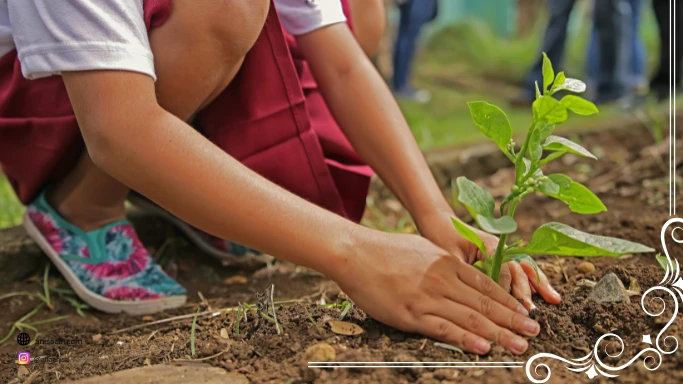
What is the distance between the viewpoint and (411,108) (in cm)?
429

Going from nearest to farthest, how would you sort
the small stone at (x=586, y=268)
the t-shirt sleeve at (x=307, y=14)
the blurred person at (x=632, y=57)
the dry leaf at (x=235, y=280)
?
the small stone at (x=586, y=268) < the t-shirt sleeve at (x=307, y=14) < the dry leaf at (x=235, y=280) < the blurred person at (x=632, y=57)

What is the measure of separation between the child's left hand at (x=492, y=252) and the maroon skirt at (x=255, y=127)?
384 millimetres

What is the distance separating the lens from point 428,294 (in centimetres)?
113

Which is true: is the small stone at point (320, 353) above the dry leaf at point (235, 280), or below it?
above

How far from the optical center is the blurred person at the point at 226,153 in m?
1.14

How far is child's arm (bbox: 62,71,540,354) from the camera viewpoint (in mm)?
1135

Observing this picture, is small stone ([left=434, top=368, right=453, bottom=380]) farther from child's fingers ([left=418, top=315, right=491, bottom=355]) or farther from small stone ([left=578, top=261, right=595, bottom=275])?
small stone ([left=578, top=261, right=595, bottom=275])

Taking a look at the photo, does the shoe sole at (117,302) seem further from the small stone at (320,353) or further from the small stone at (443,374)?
the small stone at (443,374)

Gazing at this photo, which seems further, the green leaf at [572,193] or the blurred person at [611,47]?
the blurred person at [611,47]

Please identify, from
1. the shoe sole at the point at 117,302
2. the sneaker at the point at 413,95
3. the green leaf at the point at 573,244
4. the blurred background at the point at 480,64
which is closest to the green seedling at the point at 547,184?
the green leaf at the point at 573,244

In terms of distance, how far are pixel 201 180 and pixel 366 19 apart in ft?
3.12

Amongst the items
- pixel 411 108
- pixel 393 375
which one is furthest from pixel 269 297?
pixel 411 108

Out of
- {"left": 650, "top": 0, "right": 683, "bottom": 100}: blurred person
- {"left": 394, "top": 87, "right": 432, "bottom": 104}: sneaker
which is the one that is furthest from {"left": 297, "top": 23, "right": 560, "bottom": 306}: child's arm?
{"left": 394, "top": 87, "right": 432, "bottom": 104}: sneaker

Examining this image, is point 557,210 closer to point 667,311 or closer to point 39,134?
point 667,311
